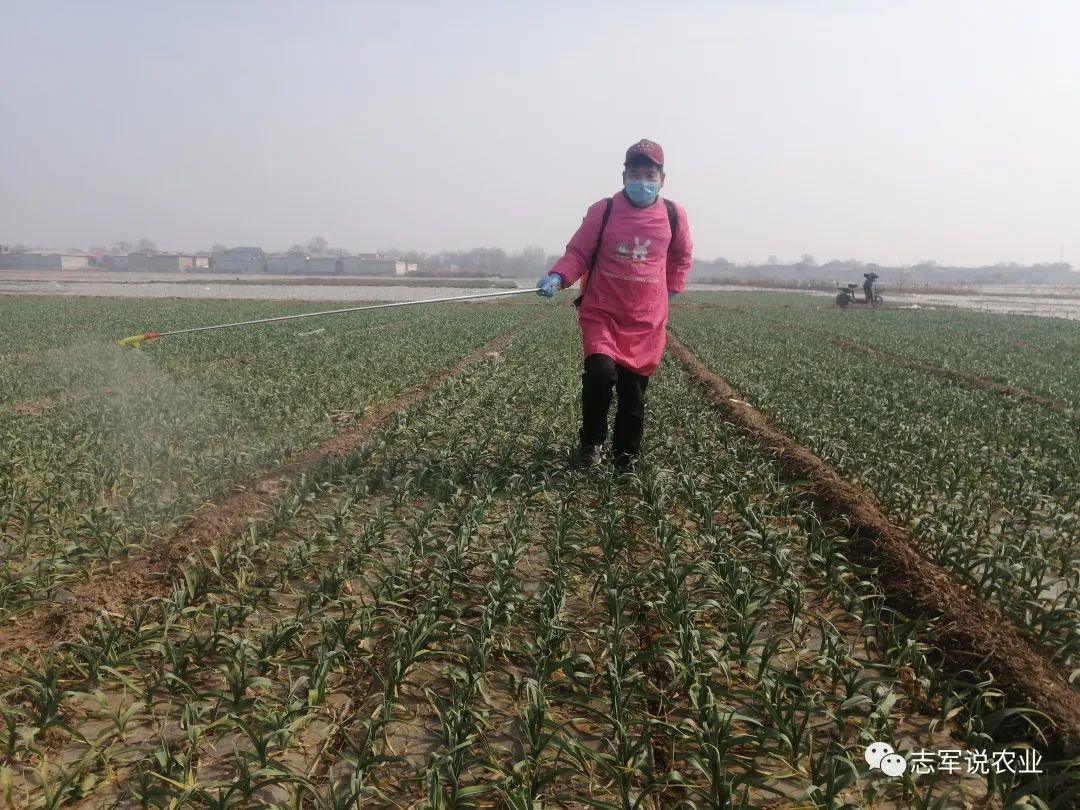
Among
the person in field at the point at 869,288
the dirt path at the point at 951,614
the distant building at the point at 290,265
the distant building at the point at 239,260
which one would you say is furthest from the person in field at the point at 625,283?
the distant building at the point at 239,260

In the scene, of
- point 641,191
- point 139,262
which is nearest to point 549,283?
point 641,191

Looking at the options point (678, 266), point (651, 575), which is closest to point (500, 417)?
point (678, 266)

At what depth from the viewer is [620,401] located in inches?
232

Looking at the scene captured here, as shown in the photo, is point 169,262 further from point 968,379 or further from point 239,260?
point 968,379

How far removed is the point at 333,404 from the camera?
29.0 feet

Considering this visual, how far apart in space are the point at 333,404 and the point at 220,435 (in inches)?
83.3

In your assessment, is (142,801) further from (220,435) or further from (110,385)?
(110,385)

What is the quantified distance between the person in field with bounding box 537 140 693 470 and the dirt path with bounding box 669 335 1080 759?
63.3 inches

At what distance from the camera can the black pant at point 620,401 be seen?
5.75 metres

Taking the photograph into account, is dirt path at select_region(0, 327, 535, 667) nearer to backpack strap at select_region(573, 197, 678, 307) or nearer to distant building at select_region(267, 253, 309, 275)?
backpack strap at select_region(573, 197, 678, 307)

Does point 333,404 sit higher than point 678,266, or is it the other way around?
point 678,266

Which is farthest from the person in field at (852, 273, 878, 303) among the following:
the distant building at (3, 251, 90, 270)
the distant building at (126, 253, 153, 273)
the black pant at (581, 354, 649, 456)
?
the distant building at (3, 251, 90, 270)

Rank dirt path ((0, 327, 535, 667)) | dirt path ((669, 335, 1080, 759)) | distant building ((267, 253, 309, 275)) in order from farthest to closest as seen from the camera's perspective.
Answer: distant building ((267, 253, 309, 275)) < dirt path ((0, 327, 535, 667)) < dirt path ((669, 335, 1080, 759))

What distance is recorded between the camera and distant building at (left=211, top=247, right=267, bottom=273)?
129375 mm
